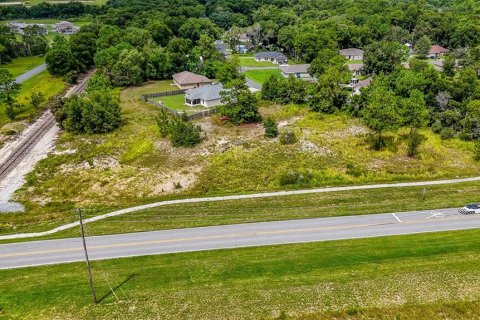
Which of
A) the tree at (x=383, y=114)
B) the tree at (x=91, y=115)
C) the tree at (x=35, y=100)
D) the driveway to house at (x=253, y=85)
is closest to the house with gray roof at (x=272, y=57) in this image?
the driveway to house at (x=253, y=85)

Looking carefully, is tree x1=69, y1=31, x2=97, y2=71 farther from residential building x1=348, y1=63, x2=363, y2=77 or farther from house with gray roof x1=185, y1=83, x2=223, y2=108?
residential building x1=348, y1=63, x2=363, y2=77

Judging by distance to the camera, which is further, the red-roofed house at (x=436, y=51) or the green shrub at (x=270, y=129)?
the red-roofed house at (x=436, y=51)

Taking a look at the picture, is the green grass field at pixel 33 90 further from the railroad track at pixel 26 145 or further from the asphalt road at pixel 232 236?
the asphalt road at pixel 232 236

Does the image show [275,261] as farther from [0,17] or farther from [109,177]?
[0,17]

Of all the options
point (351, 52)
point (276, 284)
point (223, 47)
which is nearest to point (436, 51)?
point (351, 52)

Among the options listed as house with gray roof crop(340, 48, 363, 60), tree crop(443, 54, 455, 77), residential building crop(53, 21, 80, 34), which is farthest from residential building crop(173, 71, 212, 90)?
residential building crop(53, 21, 80, 34)

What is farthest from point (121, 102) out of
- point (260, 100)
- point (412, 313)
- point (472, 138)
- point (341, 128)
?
point (412, 313)

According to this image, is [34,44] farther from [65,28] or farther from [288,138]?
[288,138]
